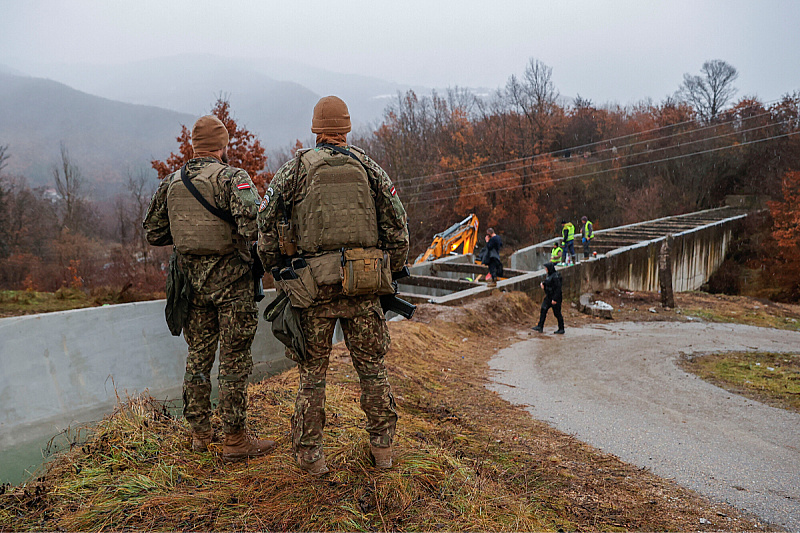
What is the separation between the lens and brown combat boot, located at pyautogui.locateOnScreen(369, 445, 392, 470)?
3.22 metres

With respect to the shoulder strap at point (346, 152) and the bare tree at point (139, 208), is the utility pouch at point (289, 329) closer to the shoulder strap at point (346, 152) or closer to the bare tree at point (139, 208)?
the shoulder strap at point (346, 152)

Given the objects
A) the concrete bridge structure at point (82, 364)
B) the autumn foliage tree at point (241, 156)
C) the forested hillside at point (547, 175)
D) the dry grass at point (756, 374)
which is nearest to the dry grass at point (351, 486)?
the concrete bridge structure at point (82, 364)

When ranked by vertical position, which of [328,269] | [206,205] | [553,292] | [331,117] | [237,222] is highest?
[331,117]

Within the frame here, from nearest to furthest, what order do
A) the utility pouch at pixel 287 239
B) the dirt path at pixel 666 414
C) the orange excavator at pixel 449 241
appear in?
the utility pouch at pixel 287 239 < the dirt path at pixel 666 414 < the orange excavator at pixel 449 241

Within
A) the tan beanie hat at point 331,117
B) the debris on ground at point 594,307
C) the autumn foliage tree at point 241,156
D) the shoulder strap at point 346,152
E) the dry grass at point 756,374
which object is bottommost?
the debris on ground at point 594,307

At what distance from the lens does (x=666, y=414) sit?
577 cm

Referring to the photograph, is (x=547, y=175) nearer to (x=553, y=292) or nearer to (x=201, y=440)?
(x=553, y=292)

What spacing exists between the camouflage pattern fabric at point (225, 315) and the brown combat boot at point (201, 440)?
38 millimetres

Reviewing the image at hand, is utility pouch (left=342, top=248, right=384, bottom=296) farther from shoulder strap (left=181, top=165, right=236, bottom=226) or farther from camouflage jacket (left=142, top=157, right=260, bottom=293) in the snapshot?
shoulder strap (left=181, top=165, right=236, bottom=226)

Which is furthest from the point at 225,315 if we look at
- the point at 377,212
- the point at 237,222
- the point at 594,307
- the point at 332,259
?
the point at 594,307

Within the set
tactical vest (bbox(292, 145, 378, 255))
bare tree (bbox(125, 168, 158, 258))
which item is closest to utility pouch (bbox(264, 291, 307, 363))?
tactical vest (bbox(292, 145, 378, 255))

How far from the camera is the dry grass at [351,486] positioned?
280cm

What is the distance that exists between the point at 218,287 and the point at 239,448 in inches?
43.2

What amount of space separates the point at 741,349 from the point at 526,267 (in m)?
14.7
